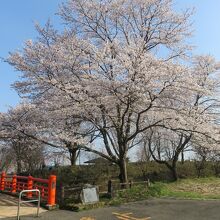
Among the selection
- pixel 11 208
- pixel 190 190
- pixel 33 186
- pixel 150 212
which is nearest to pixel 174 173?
pixel 190 190

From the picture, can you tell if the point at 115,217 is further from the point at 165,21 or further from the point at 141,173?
the point at 141,173

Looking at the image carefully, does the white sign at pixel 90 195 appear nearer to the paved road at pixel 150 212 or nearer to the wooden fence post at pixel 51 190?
the paved road at pixel 150 212

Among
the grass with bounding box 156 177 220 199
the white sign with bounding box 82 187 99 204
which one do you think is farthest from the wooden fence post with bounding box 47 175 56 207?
the grass with bounding box 156 177 220 199

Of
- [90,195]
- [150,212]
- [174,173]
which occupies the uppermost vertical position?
[174,173]

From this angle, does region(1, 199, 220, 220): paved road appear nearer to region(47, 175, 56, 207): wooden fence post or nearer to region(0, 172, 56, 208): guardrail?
region(47, 175, 56, 207): wooden fence post

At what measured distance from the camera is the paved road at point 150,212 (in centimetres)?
1222

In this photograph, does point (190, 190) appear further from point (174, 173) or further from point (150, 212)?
point (150, 212)

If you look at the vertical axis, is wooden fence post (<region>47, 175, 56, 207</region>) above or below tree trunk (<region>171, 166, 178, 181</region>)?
below

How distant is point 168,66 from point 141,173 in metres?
13.1

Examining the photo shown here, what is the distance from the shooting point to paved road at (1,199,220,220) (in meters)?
12.2

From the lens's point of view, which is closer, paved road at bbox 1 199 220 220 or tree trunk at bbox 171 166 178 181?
paved road at bbox 1 199 220 220

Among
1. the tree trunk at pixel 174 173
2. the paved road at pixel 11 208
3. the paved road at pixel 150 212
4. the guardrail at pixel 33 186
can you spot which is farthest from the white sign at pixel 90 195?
the tree trunk at pixel 174 173

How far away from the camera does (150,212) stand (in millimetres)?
13156

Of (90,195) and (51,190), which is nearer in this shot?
(51,190)
